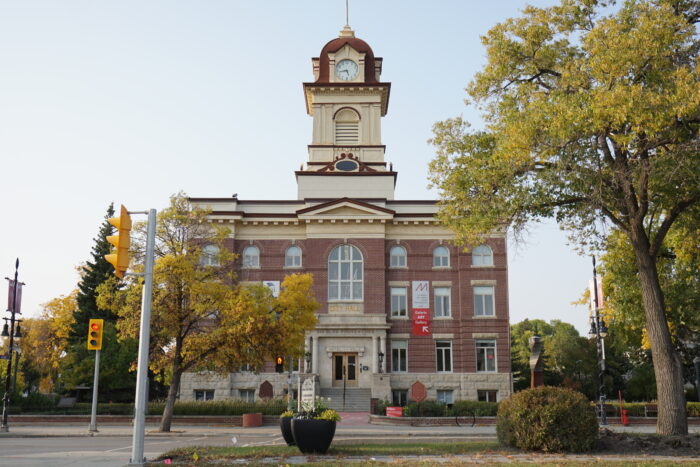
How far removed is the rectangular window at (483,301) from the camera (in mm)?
45094

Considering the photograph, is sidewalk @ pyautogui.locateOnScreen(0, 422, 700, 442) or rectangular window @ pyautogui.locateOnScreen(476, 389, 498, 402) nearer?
sidewalk @ pyautogui.locateOnScreen(0, 422, 700, 442)

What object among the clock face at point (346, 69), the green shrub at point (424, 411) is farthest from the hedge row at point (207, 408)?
the clock face at point (346, 69)

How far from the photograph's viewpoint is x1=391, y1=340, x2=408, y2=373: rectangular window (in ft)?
146

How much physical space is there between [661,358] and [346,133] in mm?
35628

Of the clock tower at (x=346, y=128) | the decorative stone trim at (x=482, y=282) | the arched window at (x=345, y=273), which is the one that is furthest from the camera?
the clock tower at (x=346, y=128)

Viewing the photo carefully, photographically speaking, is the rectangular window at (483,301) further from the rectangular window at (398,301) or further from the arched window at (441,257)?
the rectangular window at (398,301)

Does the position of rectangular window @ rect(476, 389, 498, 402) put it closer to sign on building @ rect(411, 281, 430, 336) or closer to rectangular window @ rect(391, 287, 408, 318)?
sign on building @ rect(411, 281, 430, 336)

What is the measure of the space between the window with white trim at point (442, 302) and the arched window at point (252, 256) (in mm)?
12339

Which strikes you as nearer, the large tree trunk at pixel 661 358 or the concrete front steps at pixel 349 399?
the large tree trunk at pixel 661 358

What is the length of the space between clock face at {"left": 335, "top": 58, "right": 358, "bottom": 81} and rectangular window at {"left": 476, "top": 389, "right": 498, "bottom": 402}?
25409 mm

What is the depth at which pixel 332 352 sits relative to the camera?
143 feet

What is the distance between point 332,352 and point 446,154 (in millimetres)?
24311

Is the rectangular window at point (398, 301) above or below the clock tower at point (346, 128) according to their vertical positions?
below

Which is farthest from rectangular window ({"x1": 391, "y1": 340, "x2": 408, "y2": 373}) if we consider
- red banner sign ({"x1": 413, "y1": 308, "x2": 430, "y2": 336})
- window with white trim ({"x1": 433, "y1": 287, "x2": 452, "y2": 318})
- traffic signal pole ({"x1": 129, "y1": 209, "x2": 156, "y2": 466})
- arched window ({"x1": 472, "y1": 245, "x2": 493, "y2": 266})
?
traffic signal pole ({"x1": 129, "y1": 209, "x2": 156, "y2": 466})
